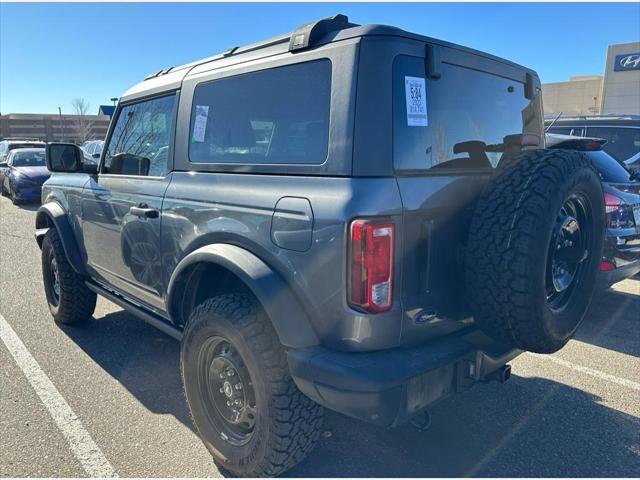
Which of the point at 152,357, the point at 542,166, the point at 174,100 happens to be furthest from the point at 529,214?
the point at 152,357

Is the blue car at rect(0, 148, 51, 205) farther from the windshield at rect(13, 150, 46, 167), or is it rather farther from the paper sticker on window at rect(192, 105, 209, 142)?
the paper sticker on window at rect(192, 105, 209, 142)

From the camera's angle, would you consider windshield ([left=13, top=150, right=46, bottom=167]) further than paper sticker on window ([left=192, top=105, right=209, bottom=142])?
Yes

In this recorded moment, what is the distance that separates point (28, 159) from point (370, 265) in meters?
15.5

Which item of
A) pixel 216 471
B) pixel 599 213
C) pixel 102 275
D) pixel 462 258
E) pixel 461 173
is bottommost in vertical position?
pixel 216 471

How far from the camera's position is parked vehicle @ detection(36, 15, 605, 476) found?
200 cm

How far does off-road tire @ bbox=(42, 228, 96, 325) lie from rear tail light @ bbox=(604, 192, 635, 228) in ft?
15.7

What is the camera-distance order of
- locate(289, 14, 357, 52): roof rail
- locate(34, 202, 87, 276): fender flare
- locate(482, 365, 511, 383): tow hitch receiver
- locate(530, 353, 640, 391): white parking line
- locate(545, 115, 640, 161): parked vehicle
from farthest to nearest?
locate(545, 115, 640, 161): parked vehicle < locate(34, 202, 87, 276): fender flare < locate(530, 353, 640, 391): white parking line < locate(482, 365, 511, 383): tow hitch receiver < locate(289, 14, 357, 52): roof rail

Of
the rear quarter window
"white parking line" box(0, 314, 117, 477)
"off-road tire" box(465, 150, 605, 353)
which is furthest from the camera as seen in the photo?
the rear quarter window

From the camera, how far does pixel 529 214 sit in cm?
206

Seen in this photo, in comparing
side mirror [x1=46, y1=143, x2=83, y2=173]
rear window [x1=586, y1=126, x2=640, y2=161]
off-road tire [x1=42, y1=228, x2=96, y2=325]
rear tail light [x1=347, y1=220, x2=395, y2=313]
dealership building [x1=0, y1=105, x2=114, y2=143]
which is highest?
dealership building [x1=0, y1=105, x2=114, y2=143]

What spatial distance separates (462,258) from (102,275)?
282cm

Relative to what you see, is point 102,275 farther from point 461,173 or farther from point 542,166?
point 542,166

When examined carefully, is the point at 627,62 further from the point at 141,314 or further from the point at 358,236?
the point at 358,236

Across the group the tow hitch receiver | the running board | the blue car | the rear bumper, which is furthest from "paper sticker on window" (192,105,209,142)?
the blue car
